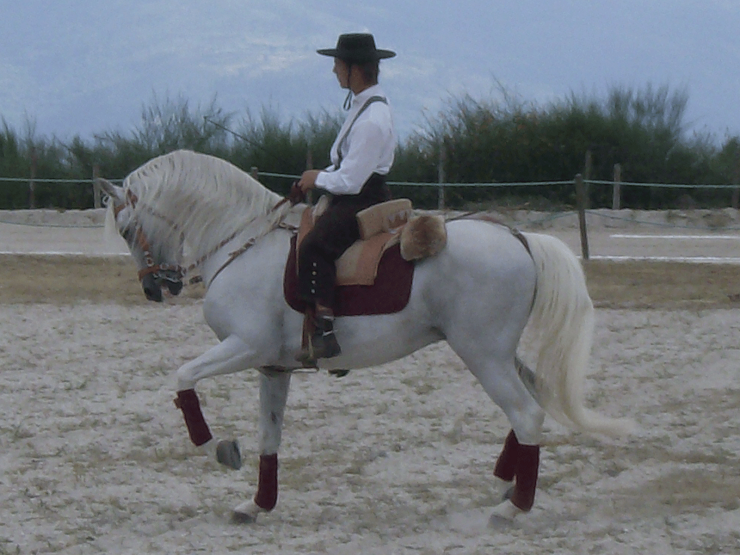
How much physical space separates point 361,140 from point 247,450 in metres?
2.22

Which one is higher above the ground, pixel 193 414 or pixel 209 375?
pixel 209 375

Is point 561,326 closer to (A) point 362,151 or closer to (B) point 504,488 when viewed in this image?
(B) point 504,488

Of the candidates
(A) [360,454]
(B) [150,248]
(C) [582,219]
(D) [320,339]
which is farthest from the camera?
(C) [582,219]

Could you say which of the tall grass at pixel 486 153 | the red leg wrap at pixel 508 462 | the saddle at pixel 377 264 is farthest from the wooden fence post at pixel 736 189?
the saddle at pixel 377 264

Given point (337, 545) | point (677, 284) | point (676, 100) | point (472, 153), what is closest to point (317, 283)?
point (337, 545)

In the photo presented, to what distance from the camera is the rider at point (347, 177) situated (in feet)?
13.6

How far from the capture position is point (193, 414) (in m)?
4.18

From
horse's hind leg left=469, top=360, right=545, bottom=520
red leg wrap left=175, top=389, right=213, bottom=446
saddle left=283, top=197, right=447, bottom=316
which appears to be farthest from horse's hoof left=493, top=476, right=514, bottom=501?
red leg wrap left=175, top=389, right=213, bottom=446

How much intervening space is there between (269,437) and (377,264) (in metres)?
0.93

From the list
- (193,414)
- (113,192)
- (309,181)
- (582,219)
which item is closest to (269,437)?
(193,414)

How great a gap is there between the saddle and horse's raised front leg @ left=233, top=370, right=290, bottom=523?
0.47 metres

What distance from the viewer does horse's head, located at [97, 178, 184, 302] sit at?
448cm

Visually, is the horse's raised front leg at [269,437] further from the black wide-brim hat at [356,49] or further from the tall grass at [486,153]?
the tall grass at [486,153]

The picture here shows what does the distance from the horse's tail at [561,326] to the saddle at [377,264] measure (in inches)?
19.5
